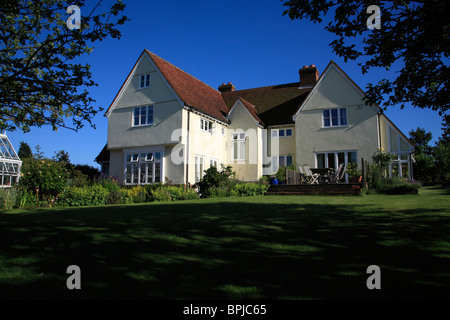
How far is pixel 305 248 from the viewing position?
5.74 meters

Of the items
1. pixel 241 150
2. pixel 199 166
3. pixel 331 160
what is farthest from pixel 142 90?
pixel 331 160

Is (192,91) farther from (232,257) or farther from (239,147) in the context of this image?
(232,257)

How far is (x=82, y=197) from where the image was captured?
17.2 metres

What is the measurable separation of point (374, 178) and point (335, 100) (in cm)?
798

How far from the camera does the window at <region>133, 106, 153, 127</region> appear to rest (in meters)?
24.5

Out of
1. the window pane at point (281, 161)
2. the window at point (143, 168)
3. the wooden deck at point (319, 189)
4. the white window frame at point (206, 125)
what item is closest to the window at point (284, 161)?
the window pane at point (281, 161)

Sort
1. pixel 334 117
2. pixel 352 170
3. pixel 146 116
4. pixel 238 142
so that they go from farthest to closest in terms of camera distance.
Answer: pixel 238 142
pixel 334 117
pixel 146 116
pixel 352 170

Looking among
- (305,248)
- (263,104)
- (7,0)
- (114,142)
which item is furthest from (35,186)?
(263,104)

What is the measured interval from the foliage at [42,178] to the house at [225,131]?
23.5ft

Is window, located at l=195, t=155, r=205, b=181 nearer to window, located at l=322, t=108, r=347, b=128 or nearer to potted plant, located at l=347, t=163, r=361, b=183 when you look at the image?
window, located at l=322, t=108, r=347, b=128

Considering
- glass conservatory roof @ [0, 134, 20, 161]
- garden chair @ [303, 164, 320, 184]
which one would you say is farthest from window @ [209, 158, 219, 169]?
glass conservatory roof @ [0, 134, 20, 161]

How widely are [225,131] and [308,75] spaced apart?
30.3 feet

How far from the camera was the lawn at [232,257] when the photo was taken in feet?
13.6

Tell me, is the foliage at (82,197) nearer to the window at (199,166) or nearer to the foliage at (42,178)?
the foliage at (42,178)
